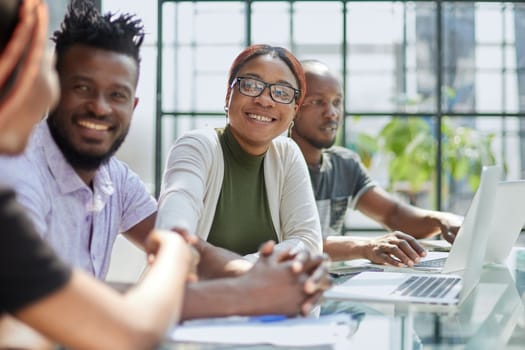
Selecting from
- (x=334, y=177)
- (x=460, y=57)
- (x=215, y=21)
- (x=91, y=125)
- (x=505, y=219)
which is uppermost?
(x=460, y=57)

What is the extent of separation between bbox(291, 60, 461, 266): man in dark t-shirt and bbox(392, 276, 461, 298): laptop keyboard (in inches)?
34.6

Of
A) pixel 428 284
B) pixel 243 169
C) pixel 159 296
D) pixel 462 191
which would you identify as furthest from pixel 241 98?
pixel 462 191

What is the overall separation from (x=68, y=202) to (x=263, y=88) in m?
0.73

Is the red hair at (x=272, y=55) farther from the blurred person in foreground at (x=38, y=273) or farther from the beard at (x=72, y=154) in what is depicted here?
the blurred person in foreground at (x=38, y=273)

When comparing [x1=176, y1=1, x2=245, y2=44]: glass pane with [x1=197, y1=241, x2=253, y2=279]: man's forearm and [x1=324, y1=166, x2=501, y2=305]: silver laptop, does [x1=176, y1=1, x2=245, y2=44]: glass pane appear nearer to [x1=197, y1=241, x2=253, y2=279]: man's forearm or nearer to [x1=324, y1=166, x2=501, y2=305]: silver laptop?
[x1=324, y1=166, x2=501, y2=305]: silver laptop

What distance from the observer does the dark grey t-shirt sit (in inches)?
99.1

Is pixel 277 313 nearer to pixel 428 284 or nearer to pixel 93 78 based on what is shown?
pixel 428 284

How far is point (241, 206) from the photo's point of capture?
185 cm

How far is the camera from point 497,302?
1.47m

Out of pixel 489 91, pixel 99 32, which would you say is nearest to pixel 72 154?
pixel 99 32

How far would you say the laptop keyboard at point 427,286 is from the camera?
4.31 feet

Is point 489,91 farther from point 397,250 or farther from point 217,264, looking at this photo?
point 217,264

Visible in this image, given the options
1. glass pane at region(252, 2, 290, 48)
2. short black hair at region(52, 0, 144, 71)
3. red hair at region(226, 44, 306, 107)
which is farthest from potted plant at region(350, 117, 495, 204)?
short black hair at region(52, 0, 144, 71)

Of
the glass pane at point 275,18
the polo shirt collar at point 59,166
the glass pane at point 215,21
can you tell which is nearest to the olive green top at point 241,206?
the polo shirt collar at point 59,166
